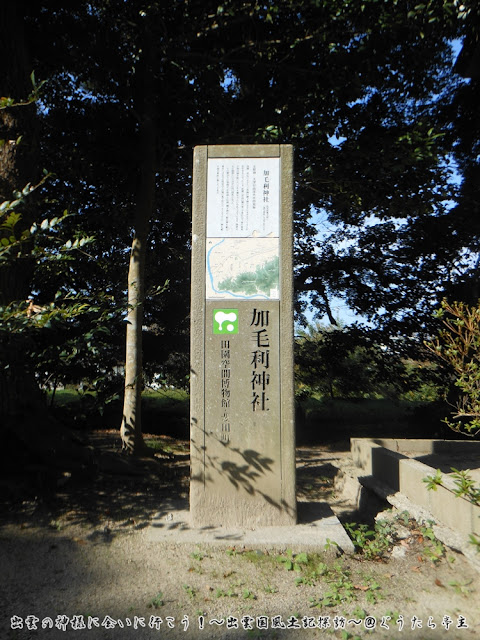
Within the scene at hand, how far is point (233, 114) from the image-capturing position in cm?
680

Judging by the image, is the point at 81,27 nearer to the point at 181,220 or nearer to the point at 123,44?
the point at 123,44

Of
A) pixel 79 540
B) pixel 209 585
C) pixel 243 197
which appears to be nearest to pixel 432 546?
pixel 209 585

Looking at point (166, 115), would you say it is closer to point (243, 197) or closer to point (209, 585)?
point (243, 197)

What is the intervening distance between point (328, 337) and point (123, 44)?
7173mm

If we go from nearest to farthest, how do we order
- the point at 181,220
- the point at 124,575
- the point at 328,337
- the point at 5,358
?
1. the point at 124,575
2. the point at 5,358
3. the point at 181,220
4. the point at 328,337

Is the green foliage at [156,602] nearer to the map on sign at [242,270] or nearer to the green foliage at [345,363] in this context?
the map on sign at [242,270]

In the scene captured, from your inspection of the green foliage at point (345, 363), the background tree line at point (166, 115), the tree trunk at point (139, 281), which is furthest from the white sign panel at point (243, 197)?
the green foliage at point (345, 363)

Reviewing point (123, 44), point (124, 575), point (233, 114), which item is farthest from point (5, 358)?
point (123, 44)

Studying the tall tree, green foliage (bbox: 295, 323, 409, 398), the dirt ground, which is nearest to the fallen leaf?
the dirt ground

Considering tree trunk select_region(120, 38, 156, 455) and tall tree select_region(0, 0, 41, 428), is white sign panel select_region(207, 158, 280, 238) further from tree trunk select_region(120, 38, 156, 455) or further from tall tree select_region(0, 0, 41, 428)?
tree trunk select_region(120, 38, 156, 455)

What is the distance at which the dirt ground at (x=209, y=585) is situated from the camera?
100 inches

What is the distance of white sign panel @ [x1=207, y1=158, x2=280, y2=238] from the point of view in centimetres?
386

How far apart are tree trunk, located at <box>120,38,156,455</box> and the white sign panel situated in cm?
241

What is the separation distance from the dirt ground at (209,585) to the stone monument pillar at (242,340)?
0.45 metres
